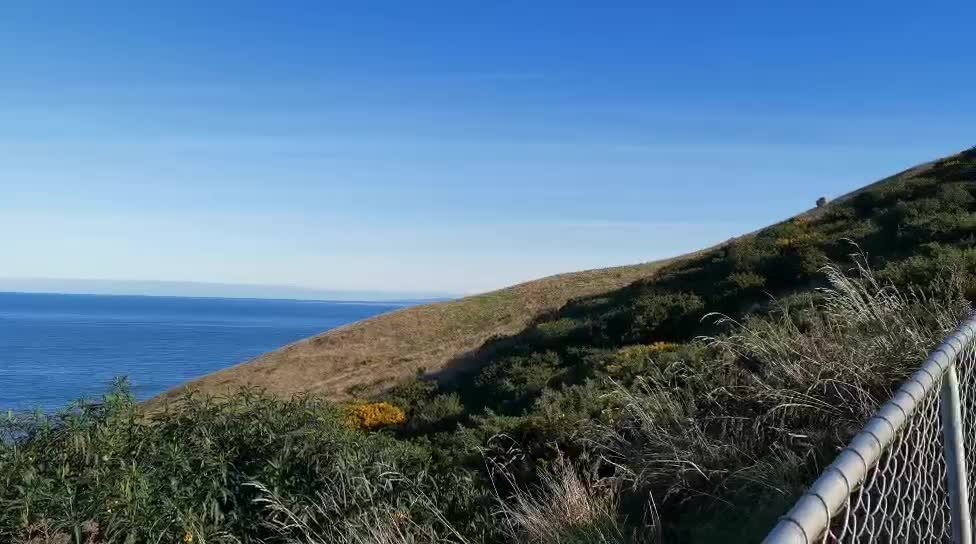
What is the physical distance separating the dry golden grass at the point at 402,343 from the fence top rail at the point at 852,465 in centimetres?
2076

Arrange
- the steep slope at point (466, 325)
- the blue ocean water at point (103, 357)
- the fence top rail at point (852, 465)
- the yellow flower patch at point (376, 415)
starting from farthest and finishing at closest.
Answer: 1. the blue ocean water at point (103, 357)
2. the steep slope at point (466, 325)
3. the yellow flower patch at point (376, 415)
4. the fence top rail at point (852, 465)

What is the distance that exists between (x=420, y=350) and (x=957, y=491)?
28.6 m

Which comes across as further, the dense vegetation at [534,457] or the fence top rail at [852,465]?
the dense vegetation at [534,457]

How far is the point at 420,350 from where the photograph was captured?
30688 mm

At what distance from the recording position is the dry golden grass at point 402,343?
25.5 meters

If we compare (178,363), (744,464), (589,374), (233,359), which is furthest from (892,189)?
(233,359)

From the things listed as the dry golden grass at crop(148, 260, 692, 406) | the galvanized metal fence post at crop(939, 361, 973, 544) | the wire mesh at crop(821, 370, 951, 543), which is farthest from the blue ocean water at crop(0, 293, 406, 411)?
the galvanized metal fence post at crop(939, 361, 973, 544)

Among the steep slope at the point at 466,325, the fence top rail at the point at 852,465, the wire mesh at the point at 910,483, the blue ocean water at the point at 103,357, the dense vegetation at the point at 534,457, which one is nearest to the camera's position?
the fence top rail at the point at 852,465

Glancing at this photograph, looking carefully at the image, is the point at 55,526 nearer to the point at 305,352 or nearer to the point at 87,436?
the point at 87,436

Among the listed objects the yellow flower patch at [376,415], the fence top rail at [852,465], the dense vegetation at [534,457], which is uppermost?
the fence top rail at [852,465]

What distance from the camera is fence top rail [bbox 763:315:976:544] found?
145 centimetres

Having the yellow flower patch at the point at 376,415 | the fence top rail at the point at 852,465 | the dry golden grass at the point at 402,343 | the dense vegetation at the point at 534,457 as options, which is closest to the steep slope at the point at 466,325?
the dry golden grass at the point at 402,343

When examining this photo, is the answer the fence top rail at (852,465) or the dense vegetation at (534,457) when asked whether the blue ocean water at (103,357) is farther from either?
the fence top rail at (852,465)

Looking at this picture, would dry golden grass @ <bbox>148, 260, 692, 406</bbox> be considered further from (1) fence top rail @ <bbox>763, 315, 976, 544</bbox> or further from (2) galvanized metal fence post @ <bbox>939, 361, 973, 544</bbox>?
(1) fence top rail @ <bbox>763, 315, 976, 544</bbox>
